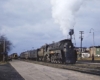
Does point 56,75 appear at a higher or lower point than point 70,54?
lower

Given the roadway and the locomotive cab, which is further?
the locomotive cab

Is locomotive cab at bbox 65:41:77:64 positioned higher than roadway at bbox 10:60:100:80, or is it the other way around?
locomotive cab at bbox 65:41:77:64

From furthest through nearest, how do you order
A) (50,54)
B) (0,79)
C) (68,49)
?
(50,54)
(68,49)
(0,79)

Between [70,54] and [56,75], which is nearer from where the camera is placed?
[56,75]

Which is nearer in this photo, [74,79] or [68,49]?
[74,79]

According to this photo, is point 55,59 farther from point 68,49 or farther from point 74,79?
point 74,79

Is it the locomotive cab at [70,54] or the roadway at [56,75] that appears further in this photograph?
the locomotive cab at [70,54]

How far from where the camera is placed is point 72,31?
4909 centimetres

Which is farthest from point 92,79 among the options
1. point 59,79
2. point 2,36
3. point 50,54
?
point 2,36

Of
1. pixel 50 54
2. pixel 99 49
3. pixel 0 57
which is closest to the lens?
pixel 50 54

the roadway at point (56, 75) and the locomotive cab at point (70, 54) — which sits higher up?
the locomotive cab at point (70, 54)

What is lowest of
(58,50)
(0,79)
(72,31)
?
(0,79)

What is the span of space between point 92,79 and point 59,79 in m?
2.31

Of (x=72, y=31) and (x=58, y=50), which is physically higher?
(x=72, y=31)
